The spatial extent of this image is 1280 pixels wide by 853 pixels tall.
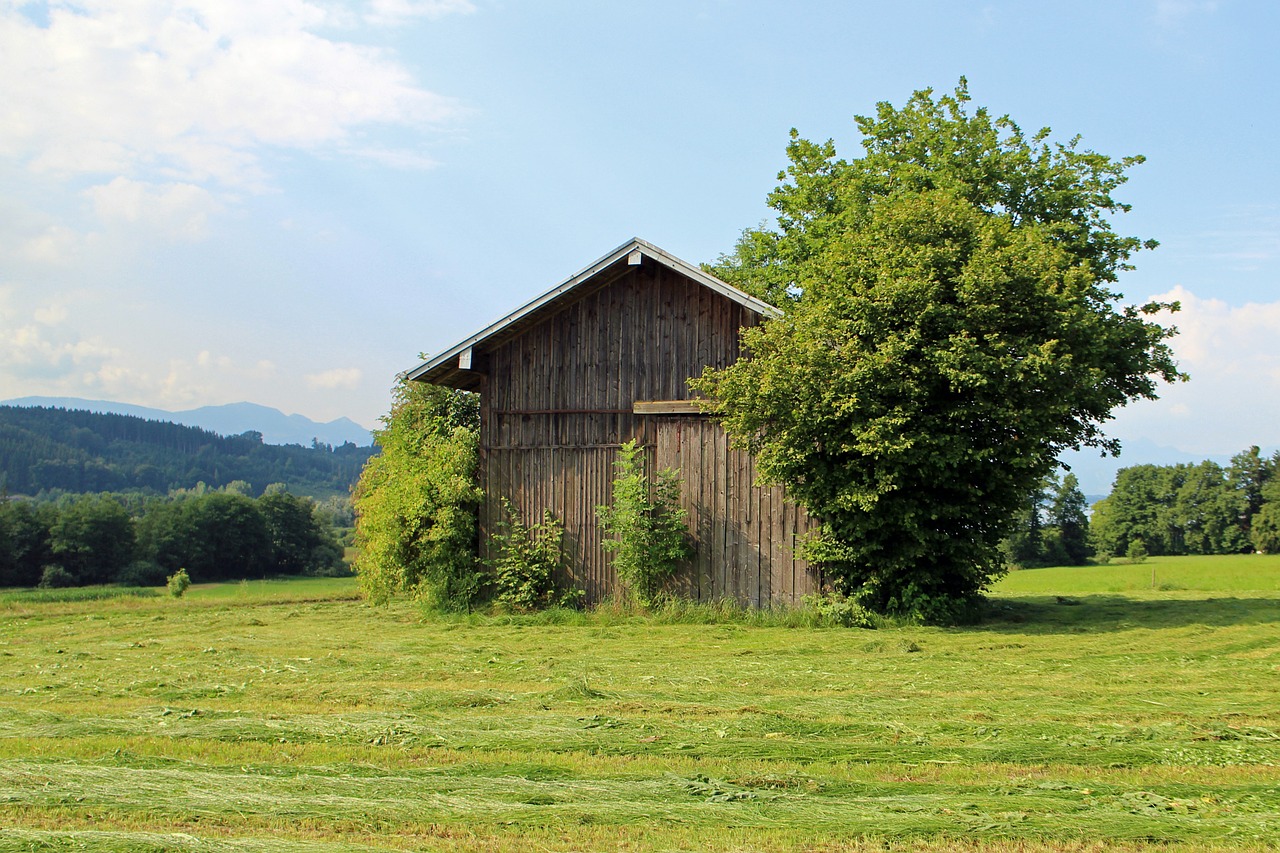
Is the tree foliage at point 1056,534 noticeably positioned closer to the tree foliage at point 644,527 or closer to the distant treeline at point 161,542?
the tree foliage at point 644,527

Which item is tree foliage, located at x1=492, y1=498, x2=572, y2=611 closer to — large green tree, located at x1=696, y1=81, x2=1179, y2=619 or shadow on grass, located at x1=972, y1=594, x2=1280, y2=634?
large green tree, located at x1=696, y1=81, x2=1179, y2=619

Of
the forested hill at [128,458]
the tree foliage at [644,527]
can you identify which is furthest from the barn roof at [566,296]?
the forested hill at [128,458]

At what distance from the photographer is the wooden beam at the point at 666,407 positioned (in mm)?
18234

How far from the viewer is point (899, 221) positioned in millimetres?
17250

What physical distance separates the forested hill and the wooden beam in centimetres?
12175

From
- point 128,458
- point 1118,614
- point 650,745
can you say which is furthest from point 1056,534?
point 128,458

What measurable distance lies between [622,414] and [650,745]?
1187 cm

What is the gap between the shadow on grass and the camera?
1666 centimetres

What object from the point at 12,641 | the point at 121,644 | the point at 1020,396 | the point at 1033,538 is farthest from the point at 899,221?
the point at 1033,538

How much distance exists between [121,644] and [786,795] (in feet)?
44.6

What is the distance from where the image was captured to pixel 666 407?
60.5 ft

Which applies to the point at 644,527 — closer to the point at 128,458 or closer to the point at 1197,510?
the point at 1197,510

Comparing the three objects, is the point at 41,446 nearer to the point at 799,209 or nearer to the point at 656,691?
the point at 799,209

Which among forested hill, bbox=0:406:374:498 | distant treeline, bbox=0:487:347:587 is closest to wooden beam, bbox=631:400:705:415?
distant treeline, bbox=0:487:347:587
